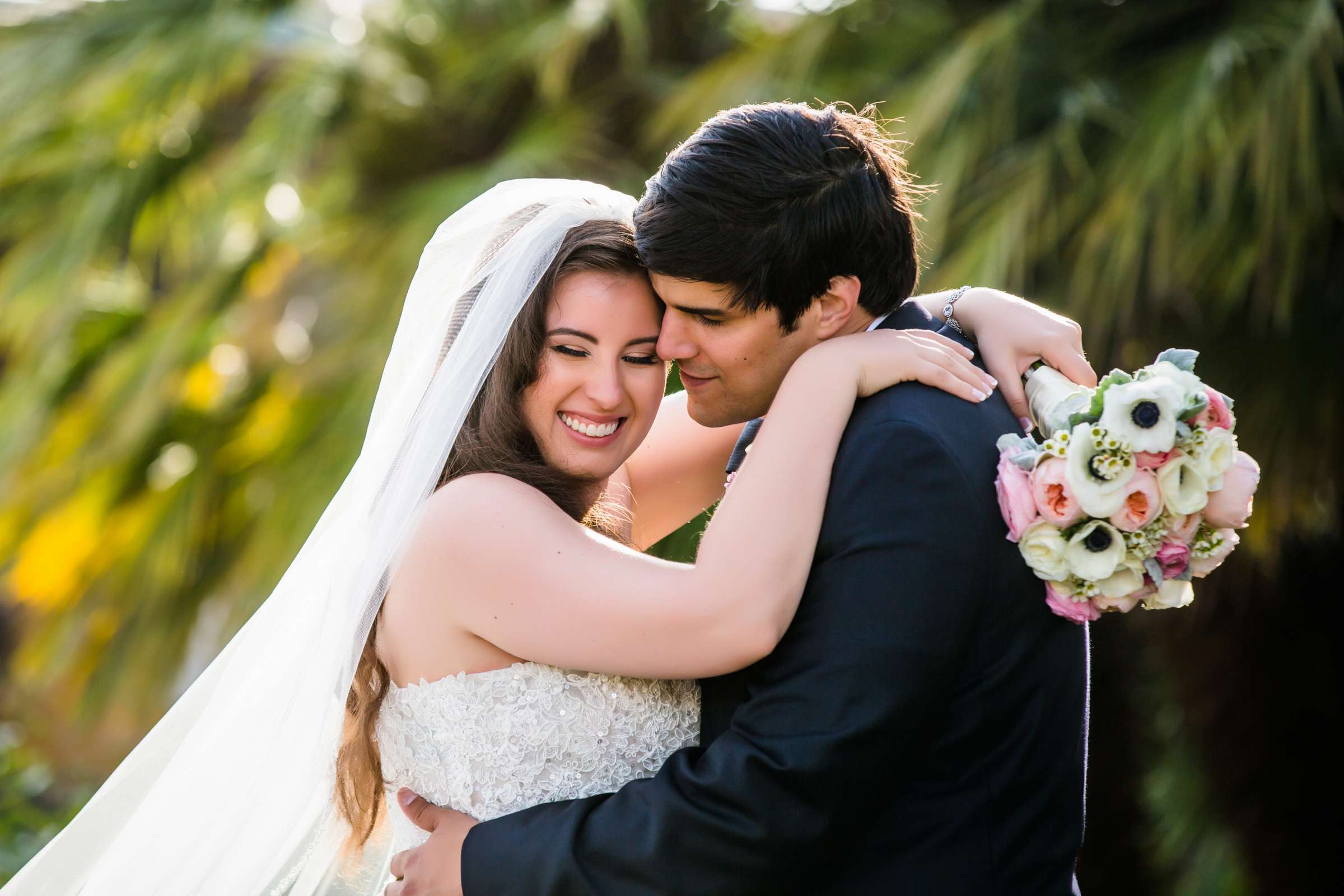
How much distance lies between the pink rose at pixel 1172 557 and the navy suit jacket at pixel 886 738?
0.67 feet

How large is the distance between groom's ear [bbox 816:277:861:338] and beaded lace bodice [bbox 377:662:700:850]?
81cm

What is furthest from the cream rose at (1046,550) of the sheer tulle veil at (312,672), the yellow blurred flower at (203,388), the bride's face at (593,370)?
the yellow blurred flower at (203,388)

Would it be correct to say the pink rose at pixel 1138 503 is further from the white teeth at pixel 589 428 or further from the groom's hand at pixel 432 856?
the groom's hand at pixel 432 856

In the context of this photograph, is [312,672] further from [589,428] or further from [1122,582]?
[1122,582]

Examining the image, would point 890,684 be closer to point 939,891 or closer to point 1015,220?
point 939,891

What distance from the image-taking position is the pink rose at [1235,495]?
6.08ft

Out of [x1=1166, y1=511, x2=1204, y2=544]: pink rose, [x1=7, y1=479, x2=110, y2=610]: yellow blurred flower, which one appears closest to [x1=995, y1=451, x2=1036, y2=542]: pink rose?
[x1=1166, y1=511, x2=1204, y2=544]: pink rose

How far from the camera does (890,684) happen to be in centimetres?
184

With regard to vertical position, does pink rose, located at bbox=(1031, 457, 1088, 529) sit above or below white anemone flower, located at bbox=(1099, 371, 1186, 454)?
below

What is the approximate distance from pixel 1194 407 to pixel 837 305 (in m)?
0.70

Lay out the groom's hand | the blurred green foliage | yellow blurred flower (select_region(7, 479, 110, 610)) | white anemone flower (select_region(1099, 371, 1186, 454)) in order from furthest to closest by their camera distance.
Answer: yellow blurred flower (select_region(7, 479, 110, 610)) → the blurred green foliage → the groom's hand → white anemone flower (select_region(1099, 371, 1186, 454))

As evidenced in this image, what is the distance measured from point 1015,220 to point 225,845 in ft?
8.48

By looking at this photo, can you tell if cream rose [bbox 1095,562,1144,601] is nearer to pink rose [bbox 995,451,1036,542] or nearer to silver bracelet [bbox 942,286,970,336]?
pink rose [bbox 995,451,1036,542]

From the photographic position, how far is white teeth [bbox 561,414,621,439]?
8.07ft
